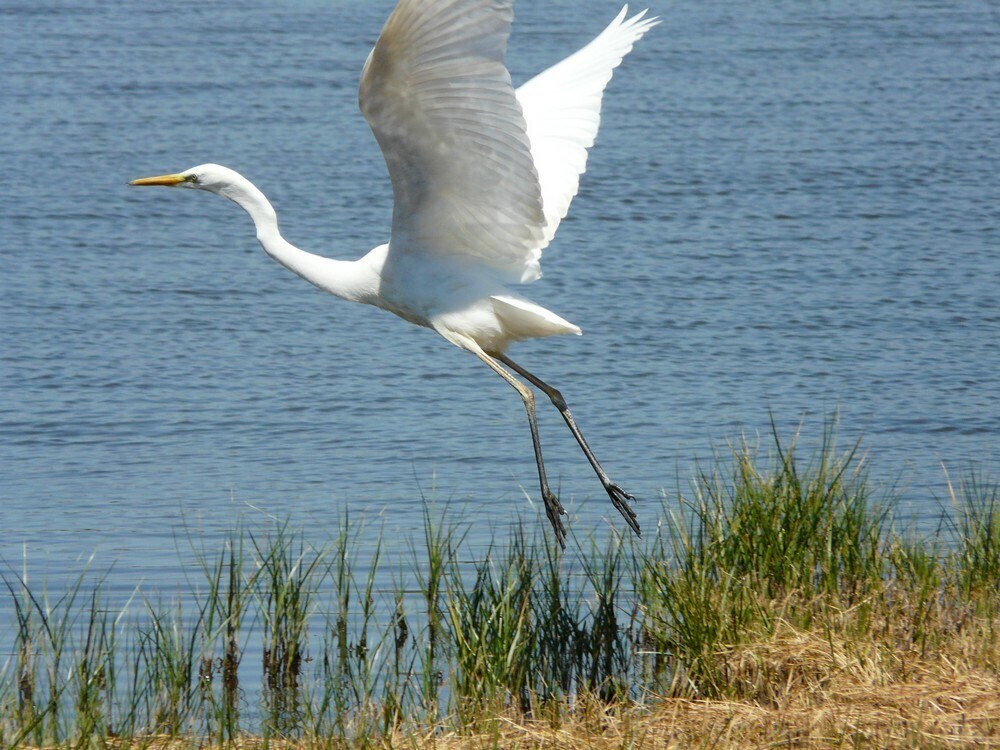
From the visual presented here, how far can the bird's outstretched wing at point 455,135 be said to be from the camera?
4543 millimetres

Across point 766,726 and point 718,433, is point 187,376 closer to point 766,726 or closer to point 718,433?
point 718,433

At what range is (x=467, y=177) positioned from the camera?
5238 mm

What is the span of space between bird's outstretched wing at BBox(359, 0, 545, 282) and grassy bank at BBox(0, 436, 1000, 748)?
1140mm

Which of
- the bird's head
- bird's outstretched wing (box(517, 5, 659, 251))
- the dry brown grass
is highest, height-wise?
bird's outstretched wing (box(517, 5, 659, 251))

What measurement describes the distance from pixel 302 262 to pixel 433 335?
15.1ft

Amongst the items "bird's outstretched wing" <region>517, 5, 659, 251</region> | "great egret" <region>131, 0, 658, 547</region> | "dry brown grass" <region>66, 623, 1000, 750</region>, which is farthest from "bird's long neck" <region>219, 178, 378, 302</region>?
"dry brown grass" <region>66, 623, 1000, 750</region>

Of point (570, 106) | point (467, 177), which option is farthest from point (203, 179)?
point (570, 106)

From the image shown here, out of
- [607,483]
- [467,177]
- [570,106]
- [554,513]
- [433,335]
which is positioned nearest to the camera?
[467,177]

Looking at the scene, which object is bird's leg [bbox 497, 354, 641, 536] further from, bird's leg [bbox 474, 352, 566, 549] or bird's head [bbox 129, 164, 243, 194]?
bird's head [bbox 129, 164, 243, 194]

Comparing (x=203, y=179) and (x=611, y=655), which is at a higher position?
(x=203, y=179)

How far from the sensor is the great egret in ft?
15.2

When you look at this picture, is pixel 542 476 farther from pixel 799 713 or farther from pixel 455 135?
pixel 799 713

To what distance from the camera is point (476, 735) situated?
422 cm

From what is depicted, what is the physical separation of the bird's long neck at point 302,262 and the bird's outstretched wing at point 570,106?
817mm
